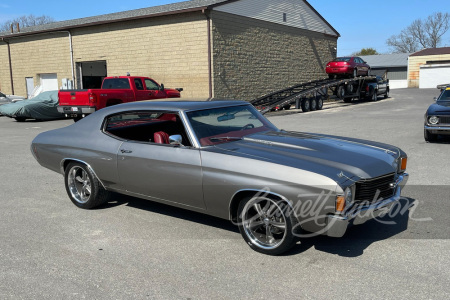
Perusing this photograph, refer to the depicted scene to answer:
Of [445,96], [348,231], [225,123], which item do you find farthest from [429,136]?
[225,123]

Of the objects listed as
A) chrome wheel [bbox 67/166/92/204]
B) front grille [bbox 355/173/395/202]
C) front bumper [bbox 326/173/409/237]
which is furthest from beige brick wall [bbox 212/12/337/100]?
front bumper [bbox 326/173/409/237]

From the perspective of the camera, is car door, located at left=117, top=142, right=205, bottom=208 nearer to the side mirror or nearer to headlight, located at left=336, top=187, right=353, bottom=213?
the side mirror

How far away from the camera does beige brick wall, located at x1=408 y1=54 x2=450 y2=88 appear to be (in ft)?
173

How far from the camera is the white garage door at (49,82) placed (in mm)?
28759

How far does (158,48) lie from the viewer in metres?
23.6

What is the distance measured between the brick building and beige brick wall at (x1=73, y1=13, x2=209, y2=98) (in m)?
0.05

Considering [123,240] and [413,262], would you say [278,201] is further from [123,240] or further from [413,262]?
[123,240]

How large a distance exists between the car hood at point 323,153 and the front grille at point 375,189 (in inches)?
2.0

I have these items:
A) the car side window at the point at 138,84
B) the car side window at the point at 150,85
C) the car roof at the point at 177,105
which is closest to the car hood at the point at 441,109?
the car roof at the point at 177,105

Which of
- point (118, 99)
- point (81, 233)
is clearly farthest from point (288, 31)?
point (81, 233)

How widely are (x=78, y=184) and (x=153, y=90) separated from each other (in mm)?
12753

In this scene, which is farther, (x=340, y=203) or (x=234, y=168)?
(x=234, y=168)

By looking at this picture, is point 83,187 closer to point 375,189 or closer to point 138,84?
point 375,189

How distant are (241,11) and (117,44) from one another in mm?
7583
